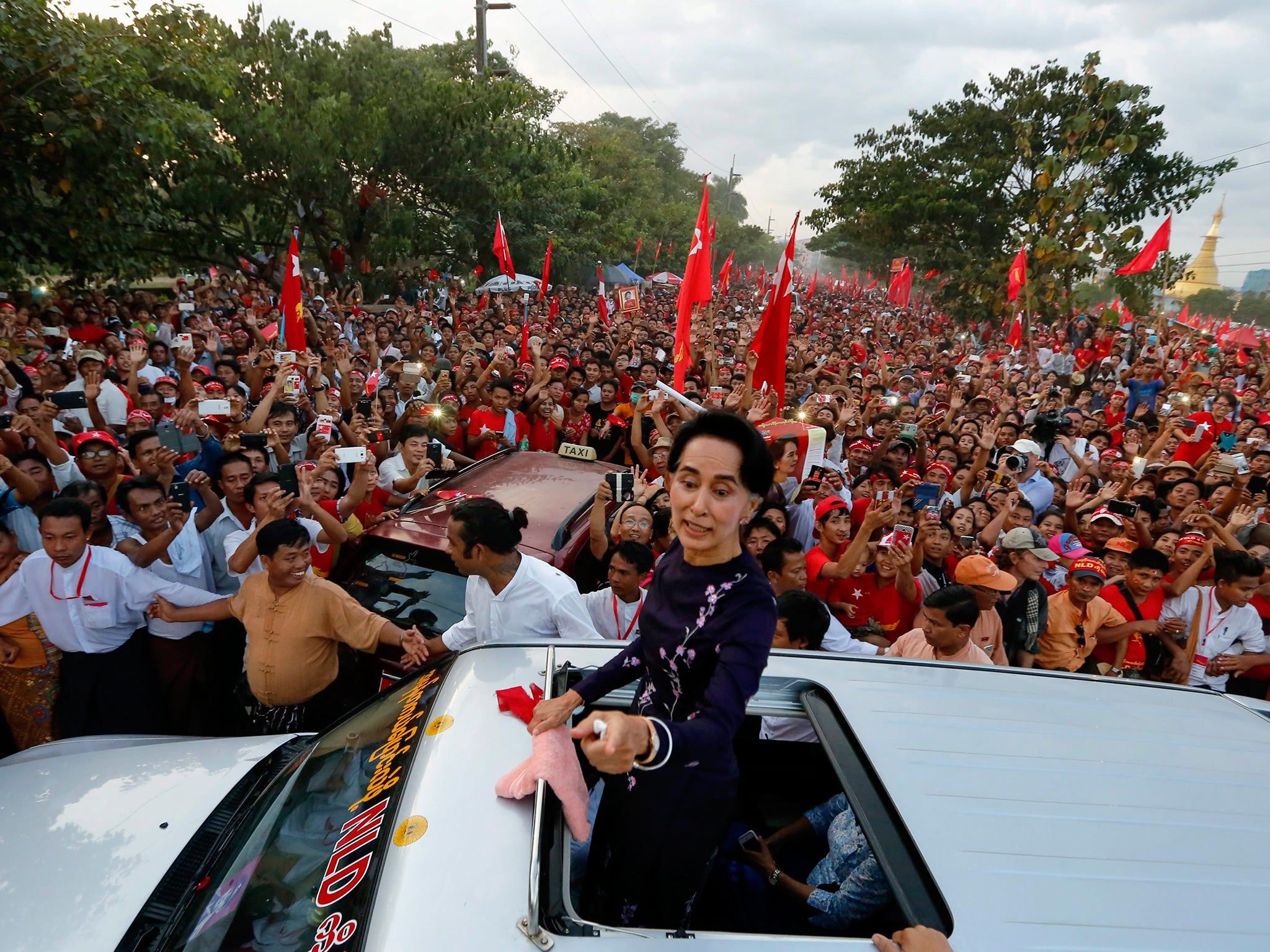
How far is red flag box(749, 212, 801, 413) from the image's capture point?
21.8 ft

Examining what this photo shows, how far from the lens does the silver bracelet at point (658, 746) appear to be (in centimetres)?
136

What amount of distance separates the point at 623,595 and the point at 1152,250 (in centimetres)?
1824

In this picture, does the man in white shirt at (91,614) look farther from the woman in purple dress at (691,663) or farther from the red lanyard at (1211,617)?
the red lanyard at (1211,617)

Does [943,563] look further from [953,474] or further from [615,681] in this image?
[615,681]

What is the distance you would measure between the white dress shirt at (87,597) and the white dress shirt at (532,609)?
5.45 feet

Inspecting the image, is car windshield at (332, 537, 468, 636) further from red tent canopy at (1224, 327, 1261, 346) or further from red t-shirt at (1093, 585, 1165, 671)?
red tent canopy at (1224, 327, 1261, 346)

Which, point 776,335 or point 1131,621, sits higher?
point 776,335

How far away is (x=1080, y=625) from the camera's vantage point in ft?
14.7

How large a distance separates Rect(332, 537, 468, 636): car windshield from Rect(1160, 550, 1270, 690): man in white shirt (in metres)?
4.38

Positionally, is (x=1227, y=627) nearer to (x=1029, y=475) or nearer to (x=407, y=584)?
(x=1029, y=475)

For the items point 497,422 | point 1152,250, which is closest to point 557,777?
point 497,422

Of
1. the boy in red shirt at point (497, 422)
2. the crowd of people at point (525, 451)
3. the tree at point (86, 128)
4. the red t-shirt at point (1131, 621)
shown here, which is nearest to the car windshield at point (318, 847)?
the crowd of people at point (525, 451)

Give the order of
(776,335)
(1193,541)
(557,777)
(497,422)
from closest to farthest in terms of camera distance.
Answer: (557,777) → (1193,541) → (776,335) → (497,422)

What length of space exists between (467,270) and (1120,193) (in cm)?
1795
